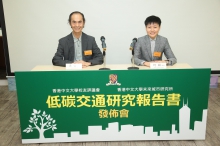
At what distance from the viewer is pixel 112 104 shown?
224 centimetres

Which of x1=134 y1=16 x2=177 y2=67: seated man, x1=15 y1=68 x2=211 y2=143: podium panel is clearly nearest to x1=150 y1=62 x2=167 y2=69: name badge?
x1=15 y1=68 x2=211 y2=143: podium panel

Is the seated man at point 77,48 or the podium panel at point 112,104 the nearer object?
the podium panel at point 112,104

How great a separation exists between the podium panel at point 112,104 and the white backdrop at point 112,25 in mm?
1809

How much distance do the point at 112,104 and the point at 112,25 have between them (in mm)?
1920

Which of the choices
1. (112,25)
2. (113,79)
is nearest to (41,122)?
(113,79)

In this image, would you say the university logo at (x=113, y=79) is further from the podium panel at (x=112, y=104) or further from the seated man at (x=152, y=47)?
the seated man at (x=152, y=47)

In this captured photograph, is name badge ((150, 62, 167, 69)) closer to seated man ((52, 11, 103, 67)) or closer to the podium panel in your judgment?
the podium panel

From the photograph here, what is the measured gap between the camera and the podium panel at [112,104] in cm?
218

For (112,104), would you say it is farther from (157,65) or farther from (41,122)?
(41,122)

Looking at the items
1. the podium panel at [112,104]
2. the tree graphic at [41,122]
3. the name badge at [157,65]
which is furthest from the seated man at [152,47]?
the tree graphic at [41,122]

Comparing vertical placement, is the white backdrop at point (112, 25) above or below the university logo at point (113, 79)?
above

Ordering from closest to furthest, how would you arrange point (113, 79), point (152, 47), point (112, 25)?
point (113, 79) → point (152, 47) → point (112, 25)

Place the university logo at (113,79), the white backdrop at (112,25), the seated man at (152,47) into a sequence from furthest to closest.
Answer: the white backdrop at (112,25) < the seated man at (152,47) < the university logo at (113,79)

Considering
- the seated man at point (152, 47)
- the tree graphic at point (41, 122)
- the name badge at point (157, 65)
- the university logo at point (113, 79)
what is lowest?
the tree graphic at point (41, 122)
